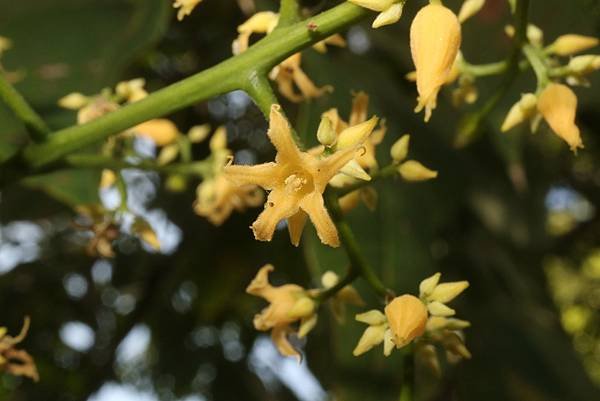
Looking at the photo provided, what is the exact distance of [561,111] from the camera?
2.15 ft

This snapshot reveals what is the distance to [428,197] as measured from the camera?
1440 millimetres

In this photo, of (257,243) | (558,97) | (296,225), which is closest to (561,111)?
(558,97)

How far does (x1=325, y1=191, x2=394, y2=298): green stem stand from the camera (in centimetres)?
62

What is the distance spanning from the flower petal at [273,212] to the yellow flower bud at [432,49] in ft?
0.30

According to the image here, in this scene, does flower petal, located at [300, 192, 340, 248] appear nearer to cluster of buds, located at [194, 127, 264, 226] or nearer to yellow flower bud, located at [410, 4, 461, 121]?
yellow flower bud, located at [410, 4, 461, 121]

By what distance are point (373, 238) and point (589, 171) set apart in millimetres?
1143

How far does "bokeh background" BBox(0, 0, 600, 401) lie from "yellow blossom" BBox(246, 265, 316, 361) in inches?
12.4

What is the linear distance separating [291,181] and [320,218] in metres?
0.04

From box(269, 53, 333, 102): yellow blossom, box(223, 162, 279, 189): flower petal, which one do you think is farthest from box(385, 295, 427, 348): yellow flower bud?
box(269, 53, 333, 102): yellow blossom

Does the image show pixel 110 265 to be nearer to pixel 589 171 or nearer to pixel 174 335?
pixel 174 335

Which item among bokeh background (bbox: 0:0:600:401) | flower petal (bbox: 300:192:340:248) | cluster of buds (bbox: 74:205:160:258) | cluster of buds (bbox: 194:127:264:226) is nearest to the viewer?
flower petal (bbox: 300:192:340:248)

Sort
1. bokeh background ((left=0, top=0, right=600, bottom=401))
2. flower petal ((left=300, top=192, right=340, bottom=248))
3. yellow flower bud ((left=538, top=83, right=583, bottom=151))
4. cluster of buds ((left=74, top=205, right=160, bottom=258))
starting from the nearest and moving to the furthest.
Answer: flower petal ((left=300, top=192, right=340, bottom=248)) → yellow flower bud ((left=538, top=83, right=583, bottom=151)) → cluster of buds ((left=74, top=205, right=160, bottom=258)) → bokeh background ((left=0, top=0, right=600, bottom=401))

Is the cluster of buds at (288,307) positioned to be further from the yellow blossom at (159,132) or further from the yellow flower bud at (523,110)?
the yellow blossom at (159,132)

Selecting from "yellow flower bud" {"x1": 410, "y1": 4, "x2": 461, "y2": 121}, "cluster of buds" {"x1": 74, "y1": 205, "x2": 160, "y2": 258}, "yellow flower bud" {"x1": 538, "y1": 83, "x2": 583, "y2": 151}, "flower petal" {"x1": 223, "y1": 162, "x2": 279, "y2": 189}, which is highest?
"yellow flower bud" {"x1": 410, "y1": 4, "x2": 461, "y2": 121}
